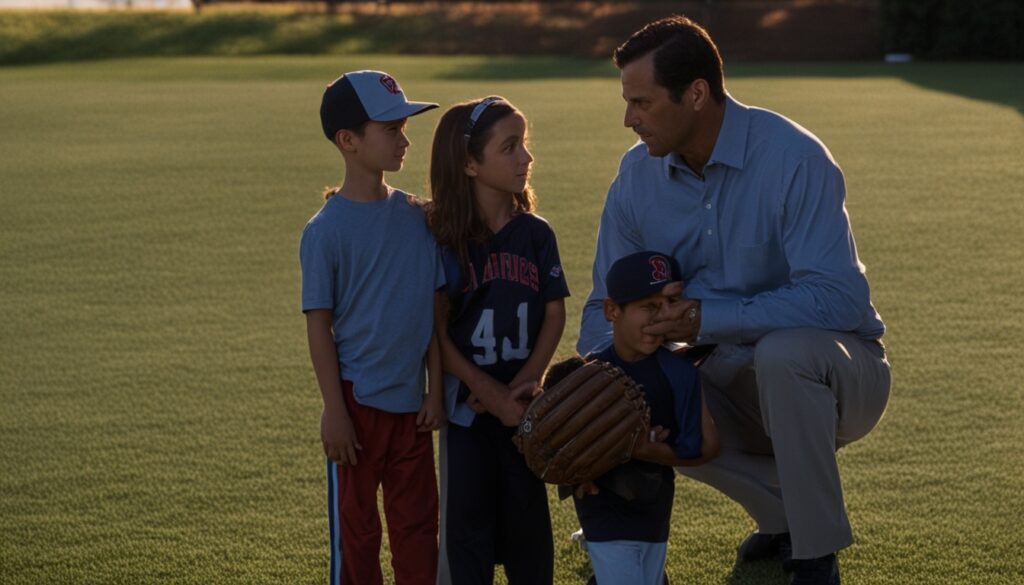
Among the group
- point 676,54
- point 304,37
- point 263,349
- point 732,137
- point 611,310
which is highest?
point 676,54

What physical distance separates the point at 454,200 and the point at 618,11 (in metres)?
35.8

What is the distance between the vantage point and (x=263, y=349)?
691cm

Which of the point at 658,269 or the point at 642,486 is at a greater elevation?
the point at 658,269

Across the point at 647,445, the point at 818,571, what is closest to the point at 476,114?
the point at 647,445

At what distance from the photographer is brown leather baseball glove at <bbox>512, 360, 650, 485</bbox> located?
350cm

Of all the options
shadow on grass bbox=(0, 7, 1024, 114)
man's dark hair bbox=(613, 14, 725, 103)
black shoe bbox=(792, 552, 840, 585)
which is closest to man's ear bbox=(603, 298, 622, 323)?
man's dark hair bbox=(613, 14, 725, 103)

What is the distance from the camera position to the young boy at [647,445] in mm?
3615

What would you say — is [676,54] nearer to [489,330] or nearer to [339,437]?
[489,330]

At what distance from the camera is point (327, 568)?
4.30m

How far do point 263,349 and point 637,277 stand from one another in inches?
142

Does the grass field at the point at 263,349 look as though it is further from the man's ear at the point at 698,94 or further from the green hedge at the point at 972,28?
the green hedge at the point at 972,28

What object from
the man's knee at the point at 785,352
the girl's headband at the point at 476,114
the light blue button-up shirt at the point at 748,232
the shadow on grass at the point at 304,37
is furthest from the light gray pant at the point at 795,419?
the shadow on grass at the point at 304,37

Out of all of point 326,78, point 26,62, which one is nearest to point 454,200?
point 326,78

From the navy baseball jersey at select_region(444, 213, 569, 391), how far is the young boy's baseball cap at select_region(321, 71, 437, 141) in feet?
1.34
